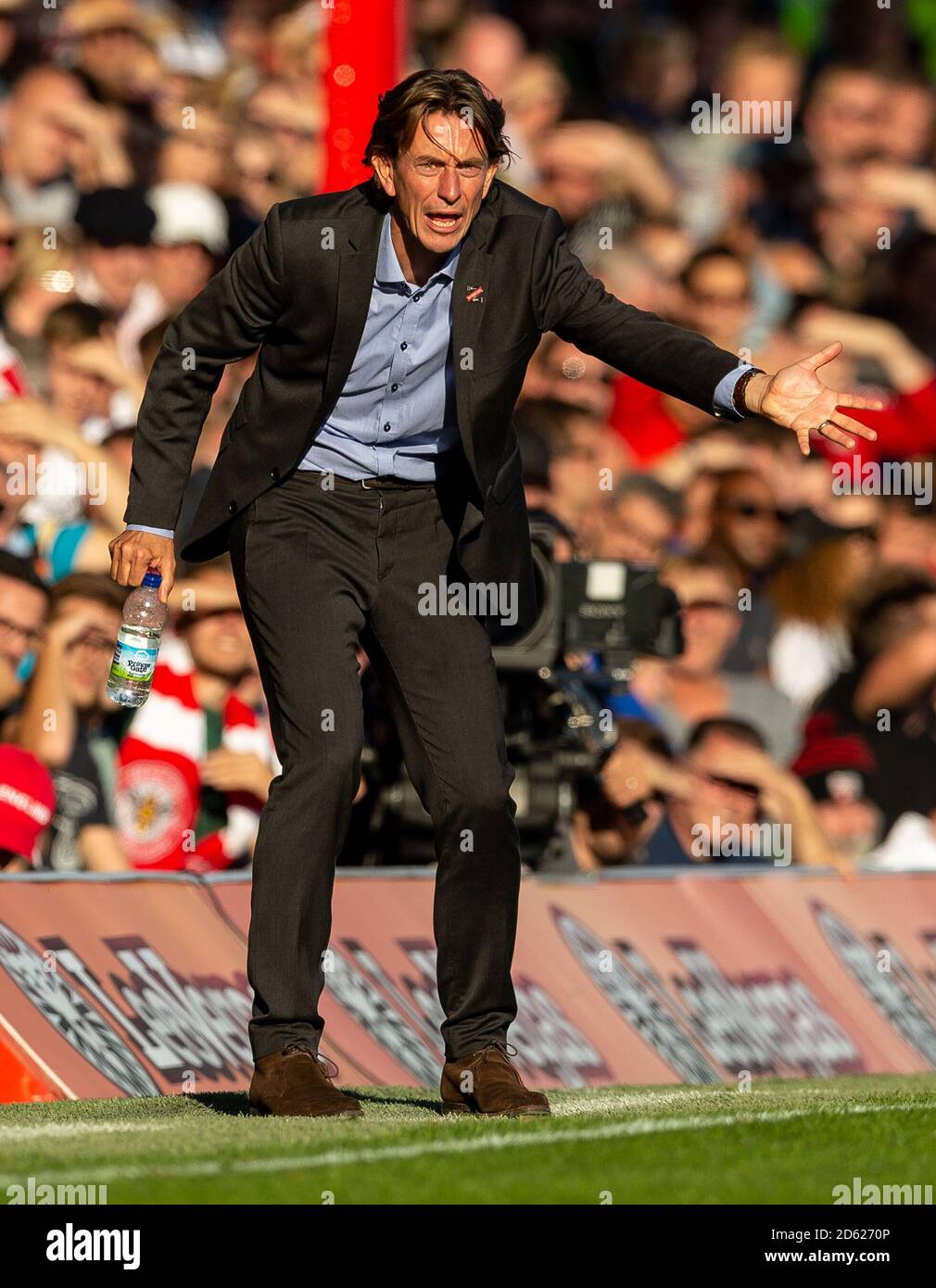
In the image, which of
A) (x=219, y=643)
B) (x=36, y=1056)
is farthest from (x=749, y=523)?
(x=36, y=1056)

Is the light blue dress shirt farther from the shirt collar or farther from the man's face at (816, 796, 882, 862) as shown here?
the man's face at (816, 796, 882, 862)

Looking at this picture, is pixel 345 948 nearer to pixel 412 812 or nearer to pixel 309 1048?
pixel 412 812

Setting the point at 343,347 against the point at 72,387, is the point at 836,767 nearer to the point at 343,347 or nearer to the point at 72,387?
the point at 72,387

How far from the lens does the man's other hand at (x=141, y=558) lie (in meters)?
5.51

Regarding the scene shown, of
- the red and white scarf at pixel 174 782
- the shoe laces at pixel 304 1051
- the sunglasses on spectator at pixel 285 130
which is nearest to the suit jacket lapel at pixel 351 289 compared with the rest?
the shoe laces at pixel 304 1051

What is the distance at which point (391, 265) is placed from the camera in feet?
17.9

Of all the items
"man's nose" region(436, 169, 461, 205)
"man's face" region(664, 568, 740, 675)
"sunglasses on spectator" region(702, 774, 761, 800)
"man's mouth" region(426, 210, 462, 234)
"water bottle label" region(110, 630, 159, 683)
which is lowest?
"sunglasses on spectator" region(702, 774, 761, 800)

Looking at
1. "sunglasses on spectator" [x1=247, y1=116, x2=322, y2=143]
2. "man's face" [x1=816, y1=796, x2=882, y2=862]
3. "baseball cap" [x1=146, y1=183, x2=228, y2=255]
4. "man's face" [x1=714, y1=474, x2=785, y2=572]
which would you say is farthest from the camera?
"sunglasses on spectator" [x1=247, y1=116, x2=322, y2=143]

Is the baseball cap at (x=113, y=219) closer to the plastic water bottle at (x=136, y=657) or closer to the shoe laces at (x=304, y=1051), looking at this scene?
the plastic water bottle at (x=136, y=657)

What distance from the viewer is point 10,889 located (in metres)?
6.69

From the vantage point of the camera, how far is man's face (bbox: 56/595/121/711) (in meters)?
8.22

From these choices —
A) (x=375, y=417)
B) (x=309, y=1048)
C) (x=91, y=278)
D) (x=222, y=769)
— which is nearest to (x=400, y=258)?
(x=375, y=417)

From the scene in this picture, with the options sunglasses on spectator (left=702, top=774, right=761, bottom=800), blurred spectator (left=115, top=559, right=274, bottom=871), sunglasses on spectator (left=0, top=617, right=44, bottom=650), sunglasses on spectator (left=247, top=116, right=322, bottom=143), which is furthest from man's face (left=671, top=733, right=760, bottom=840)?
sunglasses on spectator (left=247, top=116, right=322, bottom=143)

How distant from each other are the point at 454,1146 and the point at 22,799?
118 inches
